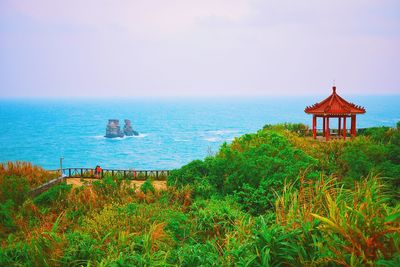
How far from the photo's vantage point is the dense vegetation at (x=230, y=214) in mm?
5055

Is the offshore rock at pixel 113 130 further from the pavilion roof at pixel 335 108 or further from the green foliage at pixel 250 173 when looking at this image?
the green foliage at pixel 250 173

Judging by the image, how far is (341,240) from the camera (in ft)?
16.4

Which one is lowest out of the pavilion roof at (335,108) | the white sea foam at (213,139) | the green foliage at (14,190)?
the white sea foam at (213,139)

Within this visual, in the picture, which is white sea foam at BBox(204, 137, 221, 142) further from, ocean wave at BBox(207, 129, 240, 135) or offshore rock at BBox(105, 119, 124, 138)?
offshore rock at BBox(105, 119, 124, 138)

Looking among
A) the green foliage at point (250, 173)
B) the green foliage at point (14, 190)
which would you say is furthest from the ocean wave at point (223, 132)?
the green foliage at point (14, 190)

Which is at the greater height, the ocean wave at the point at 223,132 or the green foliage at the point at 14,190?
the green foliage at the point at 14,190

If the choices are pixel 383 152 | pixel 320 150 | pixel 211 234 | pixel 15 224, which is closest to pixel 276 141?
pixel 320 150

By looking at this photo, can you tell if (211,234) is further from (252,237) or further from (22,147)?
(22,147)

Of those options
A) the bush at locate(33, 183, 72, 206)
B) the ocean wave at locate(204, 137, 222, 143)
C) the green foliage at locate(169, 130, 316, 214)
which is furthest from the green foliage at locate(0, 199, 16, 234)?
the ocean wave at locate(204, 137, 222, 143)

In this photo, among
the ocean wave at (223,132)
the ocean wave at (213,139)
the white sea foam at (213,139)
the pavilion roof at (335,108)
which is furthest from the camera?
the ocean wave at (223,132)

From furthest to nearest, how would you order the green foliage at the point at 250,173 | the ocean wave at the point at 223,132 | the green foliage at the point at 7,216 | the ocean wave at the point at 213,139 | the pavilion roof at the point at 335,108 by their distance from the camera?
the ocean wave at the point at 223,132 → the ocean wave at the point at 213,139 → the pavilion roof at the point at 335,108 → the green foliage at the point at 250,173 → the green foliage at the point at 7,216

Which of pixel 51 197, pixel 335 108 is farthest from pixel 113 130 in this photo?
pixel 51 197

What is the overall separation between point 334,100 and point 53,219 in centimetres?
1733

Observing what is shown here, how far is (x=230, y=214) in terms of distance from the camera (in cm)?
1001
